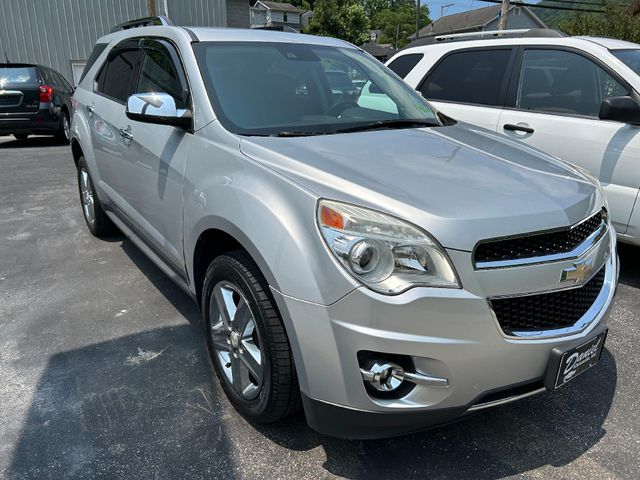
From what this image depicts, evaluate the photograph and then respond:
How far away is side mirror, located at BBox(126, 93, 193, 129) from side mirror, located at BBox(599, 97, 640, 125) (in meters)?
2.91

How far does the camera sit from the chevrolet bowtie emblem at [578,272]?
2.01 metres

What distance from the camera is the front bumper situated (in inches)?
70.8

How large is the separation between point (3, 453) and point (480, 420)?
213 centimetres

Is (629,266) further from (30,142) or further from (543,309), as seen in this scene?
(30,142)

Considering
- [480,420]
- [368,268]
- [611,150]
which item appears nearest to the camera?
[368,268]

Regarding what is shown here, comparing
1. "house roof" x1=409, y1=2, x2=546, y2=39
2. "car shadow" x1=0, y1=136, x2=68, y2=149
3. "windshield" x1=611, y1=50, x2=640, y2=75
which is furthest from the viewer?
"house roof" x1=409, y1=2, x2=546, y2=39

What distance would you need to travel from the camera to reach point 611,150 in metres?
3.91

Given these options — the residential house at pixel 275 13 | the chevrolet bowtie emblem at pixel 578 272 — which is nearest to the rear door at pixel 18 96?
the chevrolet bowtie emblem at pixel 578 272

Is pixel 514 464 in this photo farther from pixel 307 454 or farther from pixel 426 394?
pixel 307 454

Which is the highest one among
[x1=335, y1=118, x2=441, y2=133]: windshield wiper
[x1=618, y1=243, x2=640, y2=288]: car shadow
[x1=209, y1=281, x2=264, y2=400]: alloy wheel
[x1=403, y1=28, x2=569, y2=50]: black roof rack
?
[x1=403, y1=28, x2=569, y2=50]: black roof rack

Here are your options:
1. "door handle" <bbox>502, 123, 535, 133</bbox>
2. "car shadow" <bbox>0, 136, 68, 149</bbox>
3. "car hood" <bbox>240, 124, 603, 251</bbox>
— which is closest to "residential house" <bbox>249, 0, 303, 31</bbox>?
"car shadow" <bbox>0, 136, 68, 149</bbox>

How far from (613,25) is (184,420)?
18.6 metres

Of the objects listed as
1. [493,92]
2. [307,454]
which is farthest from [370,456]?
[493,92]

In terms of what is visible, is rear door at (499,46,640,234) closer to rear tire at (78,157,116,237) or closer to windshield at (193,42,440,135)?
windshield at (193,42,440,135)
